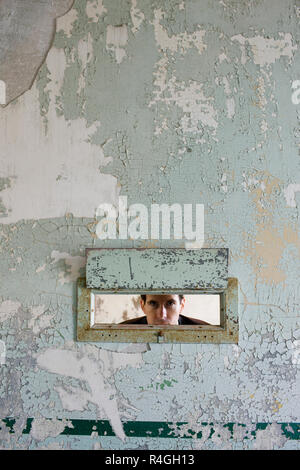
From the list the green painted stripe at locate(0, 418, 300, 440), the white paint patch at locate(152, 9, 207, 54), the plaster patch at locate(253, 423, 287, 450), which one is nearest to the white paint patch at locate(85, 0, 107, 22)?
the white paint patch at locate(152, 9, 207, 54)

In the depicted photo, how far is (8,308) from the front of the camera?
180cm

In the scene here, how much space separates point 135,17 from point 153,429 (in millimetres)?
1740

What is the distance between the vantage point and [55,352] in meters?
1.78

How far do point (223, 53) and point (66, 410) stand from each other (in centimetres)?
165

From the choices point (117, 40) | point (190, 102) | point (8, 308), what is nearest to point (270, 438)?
point (8, 308)

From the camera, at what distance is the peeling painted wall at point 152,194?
1747mm

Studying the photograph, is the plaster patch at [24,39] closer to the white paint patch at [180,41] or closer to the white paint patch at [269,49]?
the white paint patch at [180,41]

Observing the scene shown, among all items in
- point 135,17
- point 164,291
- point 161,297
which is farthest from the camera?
point 161,297

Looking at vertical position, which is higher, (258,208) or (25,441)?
(258,208)

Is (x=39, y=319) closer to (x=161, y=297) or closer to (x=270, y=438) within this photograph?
(x=161, y=297)

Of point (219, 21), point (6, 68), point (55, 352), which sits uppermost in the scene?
point (219, 21)
